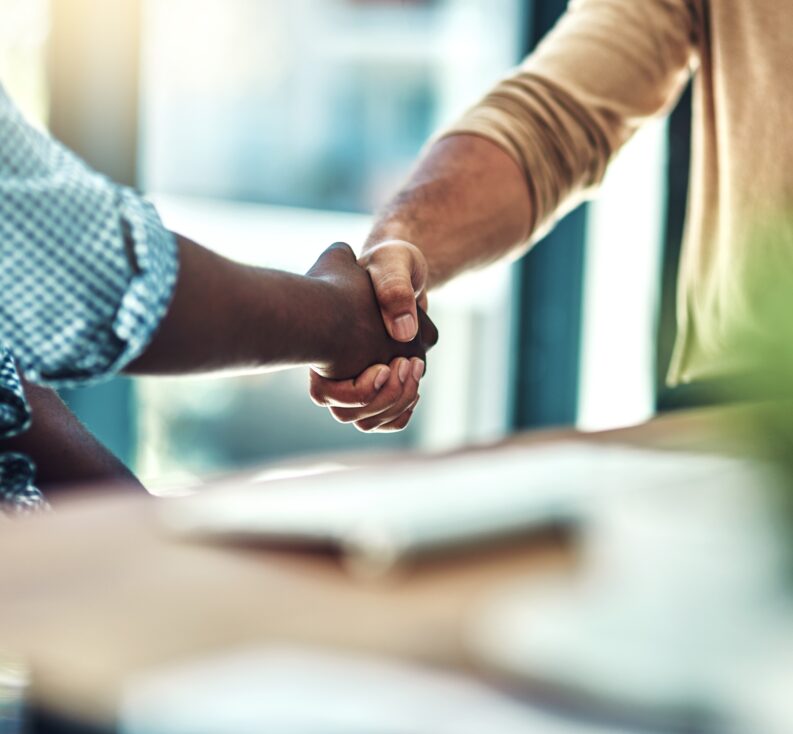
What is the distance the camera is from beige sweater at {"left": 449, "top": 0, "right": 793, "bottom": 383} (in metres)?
1.39

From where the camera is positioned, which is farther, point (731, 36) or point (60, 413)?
point (731, 36)

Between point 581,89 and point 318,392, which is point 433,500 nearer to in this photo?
point 581,89

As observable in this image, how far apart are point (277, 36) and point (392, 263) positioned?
2.34 m

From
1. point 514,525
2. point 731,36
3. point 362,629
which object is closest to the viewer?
point 362,629

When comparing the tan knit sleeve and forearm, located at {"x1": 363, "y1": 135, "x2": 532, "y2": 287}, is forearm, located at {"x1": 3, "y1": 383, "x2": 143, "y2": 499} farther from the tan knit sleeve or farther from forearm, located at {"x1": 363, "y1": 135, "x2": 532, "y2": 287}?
the tan knit sleeve

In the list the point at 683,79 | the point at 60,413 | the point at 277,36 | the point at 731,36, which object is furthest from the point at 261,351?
the point at 277,36

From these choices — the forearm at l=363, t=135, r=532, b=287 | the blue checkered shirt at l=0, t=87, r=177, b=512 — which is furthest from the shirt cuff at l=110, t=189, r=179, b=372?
the forearm at l=363, t=135, r=532, b=287

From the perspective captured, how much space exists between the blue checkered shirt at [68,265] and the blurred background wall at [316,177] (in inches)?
87.0

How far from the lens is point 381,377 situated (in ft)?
3.70

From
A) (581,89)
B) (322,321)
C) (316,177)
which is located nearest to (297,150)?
(316,177)

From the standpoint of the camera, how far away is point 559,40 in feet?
5.32

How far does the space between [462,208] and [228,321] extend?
0.70 meters

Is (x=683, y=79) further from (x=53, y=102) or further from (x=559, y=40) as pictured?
(x=53, y=102)

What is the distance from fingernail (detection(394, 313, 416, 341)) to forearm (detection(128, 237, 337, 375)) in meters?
0.20
